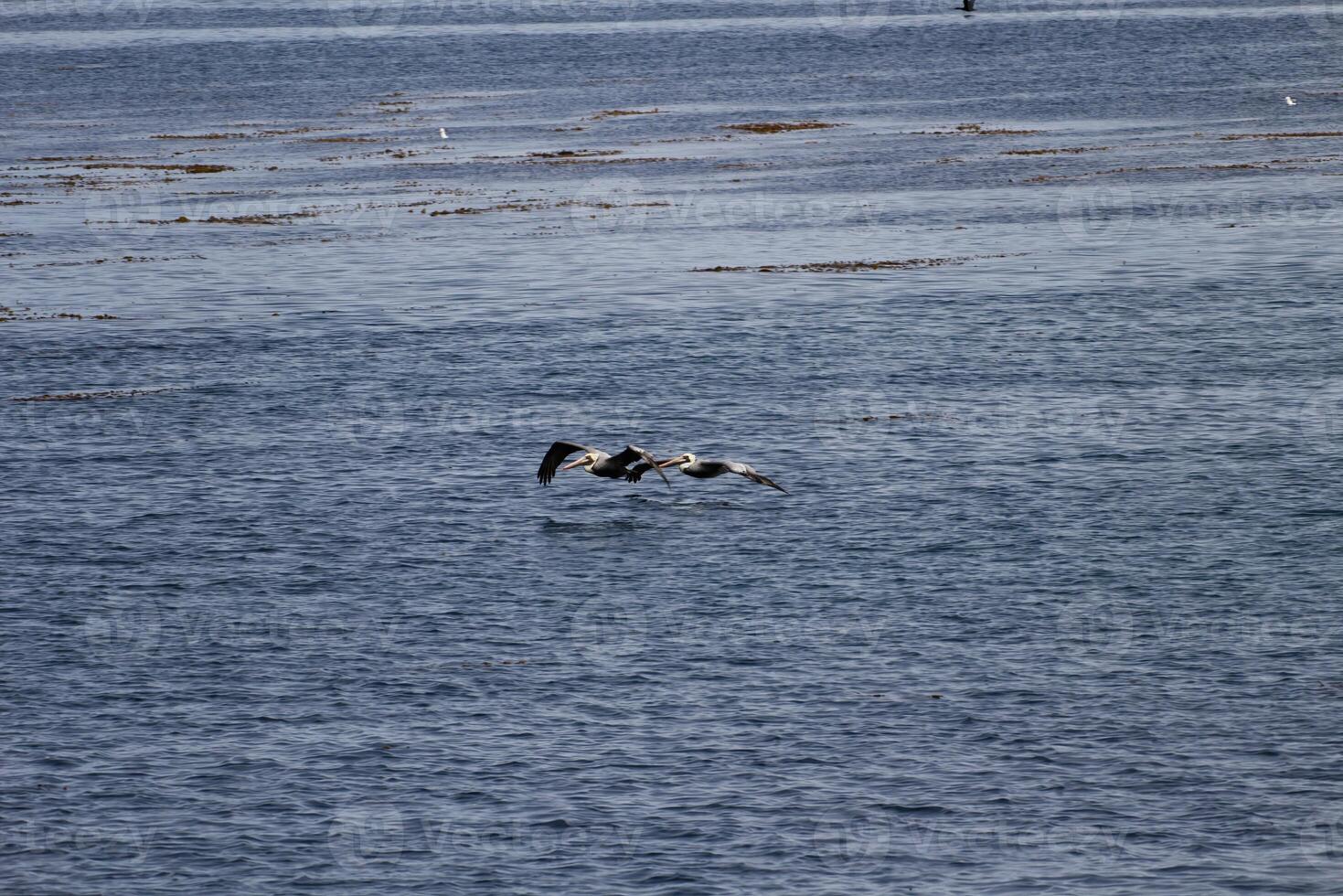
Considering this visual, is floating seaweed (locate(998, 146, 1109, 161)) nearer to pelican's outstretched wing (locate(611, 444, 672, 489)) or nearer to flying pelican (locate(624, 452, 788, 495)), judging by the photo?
flying pelican (locate(624, 452, 788, 495))

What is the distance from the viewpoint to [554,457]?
116ft

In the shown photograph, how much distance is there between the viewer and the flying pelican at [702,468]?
3412 centimetres

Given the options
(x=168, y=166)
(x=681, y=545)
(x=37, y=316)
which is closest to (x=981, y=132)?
(x=168, y=166)

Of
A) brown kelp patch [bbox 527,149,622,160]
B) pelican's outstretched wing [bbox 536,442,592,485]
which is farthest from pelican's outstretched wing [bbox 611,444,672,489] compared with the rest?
brown kelp patch [bbox 527,149,622,160]

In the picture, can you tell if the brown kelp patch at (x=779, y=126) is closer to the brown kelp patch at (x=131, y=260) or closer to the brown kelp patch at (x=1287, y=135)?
the brown kelp patch at (x=1287, y=135)

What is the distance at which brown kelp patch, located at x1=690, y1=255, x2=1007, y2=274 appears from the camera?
200 feet

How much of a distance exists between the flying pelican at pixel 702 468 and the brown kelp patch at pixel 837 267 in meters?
26.0

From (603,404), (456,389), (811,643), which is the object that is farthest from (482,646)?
(456,389)

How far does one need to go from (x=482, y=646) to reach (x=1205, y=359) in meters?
24.3

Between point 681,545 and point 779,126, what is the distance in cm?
7654

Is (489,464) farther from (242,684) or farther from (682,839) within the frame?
(682,839)

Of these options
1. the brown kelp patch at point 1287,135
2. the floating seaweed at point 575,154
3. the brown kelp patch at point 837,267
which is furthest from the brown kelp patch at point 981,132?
the brown kelp patch at point 837,267

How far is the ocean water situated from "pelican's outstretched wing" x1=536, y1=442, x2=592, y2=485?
1.94ft

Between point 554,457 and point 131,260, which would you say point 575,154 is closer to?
point 131,260
